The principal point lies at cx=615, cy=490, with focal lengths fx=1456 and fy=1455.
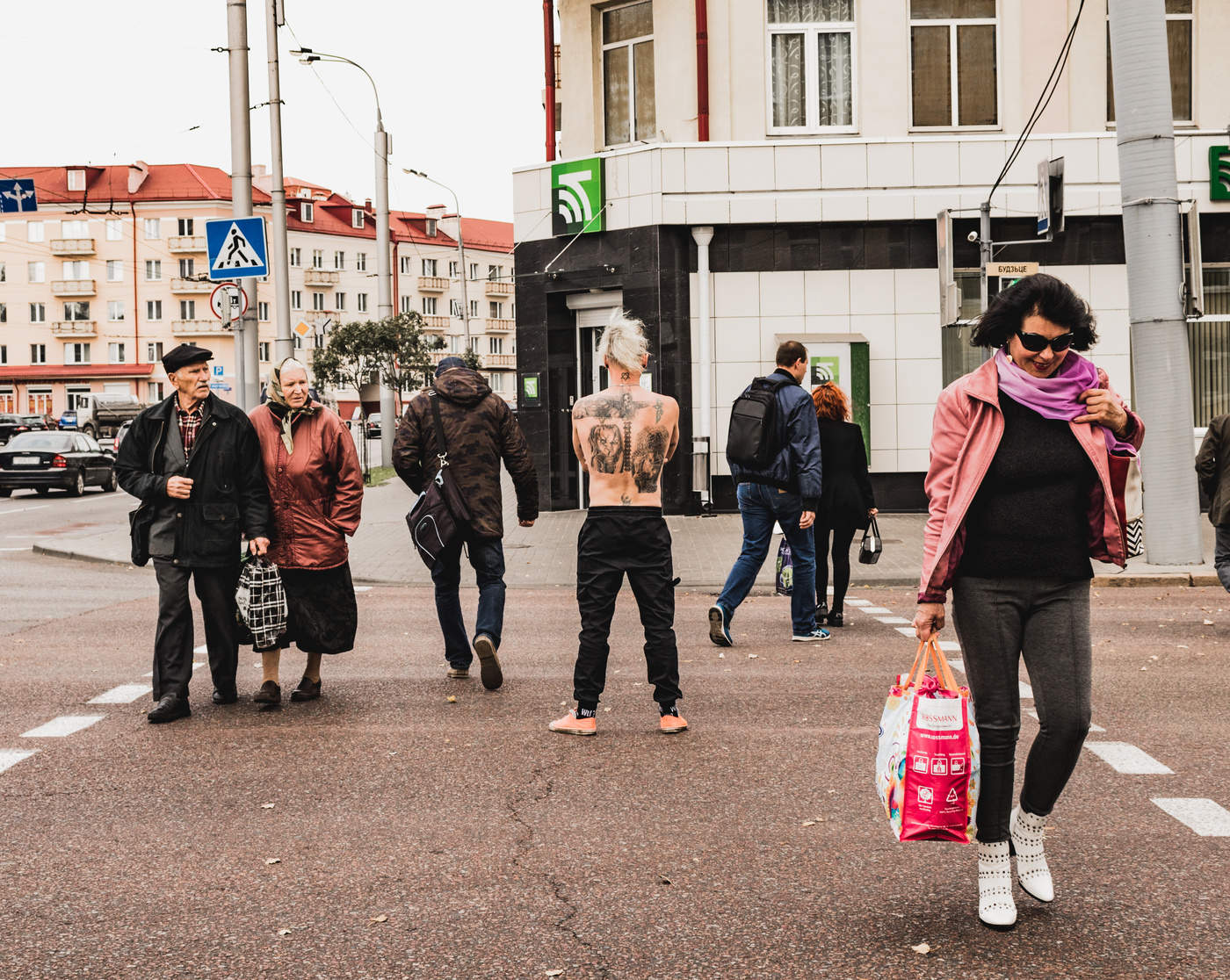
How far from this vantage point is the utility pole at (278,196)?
71.3ft

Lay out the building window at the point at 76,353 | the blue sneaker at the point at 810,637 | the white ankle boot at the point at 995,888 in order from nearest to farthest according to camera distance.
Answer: the white ankle boot at the point at 995,888, the blue sneaker at the point at 810,637, the building window at the point at 76,353

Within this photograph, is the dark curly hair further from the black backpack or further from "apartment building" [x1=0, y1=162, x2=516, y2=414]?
"apartment building" [x1=0, y1=162, x2=516, y2=414]

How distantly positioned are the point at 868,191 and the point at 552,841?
15513 mm

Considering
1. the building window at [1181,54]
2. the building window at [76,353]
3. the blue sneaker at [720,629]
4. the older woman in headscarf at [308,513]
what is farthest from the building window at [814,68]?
the building window at [76,353]

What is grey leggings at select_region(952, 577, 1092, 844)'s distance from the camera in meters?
4.16

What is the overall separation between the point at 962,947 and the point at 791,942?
0.47 m

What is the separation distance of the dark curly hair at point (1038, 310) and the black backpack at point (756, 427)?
4.88 meters

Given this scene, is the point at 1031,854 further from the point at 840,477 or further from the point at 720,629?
the point at 840,477

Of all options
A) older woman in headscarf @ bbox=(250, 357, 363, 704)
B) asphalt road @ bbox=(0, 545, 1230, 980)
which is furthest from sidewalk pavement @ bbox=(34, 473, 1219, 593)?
older woman in headscarf @ bbox=(250, 357, 363, 704)

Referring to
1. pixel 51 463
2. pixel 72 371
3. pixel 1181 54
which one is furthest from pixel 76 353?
pixel 1181 54

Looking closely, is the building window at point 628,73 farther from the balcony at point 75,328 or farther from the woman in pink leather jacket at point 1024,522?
the balcony at point 75,328

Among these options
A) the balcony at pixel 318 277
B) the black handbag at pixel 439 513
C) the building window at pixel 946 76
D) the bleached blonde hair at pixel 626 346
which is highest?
the balcony at pixel 318 277

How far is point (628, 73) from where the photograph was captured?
68.1 ft

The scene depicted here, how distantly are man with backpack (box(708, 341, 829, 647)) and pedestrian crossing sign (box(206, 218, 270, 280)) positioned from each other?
837cm
